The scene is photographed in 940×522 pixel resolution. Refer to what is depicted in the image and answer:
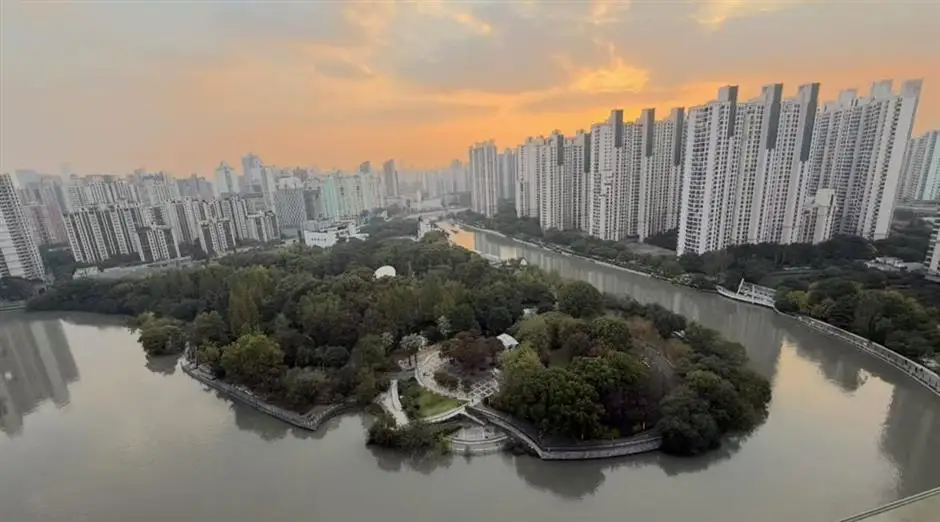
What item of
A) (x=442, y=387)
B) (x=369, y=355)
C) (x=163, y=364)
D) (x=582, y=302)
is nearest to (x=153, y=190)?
(x=163, y=364)

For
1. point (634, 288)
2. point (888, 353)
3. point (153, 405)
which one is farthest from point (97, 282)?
point (888, 353)

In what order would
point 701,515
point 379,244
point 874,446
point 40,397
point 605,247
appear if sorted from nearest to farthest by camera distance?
point 701,515 < point 874,446 < point 40,397 < point 605,247 < point 379,244

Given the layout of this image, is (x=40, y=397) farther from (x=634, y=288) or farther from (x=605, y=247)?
(x=605, y=247)

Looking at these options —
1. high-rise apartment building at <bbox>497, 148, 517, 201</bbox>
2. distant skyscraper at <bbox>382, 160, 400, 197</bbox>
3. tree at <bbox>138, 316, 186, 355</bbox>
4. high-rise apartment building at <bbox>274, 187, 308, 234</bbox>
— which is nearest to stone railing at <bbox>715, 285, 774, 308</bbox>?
tree at <bbox>138, 316, 186, 355</bbox>

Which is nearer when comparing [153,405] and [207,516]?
[207,516]

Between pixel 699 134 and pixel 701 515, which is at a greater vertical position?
pixel 699 134

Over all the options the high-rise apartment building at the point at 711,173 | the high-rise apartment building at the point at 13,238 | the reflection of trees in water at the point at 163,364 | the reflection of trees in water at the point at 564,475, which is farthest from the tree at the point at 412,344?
the high-rise apartment building at the point at 13,238

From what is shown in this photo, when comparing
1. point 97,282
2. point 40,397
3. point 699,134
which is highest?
point 699,134

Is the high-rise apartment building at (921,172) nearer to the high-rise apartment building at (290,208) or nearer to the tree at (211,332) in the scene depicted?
the tree at (211,332)
